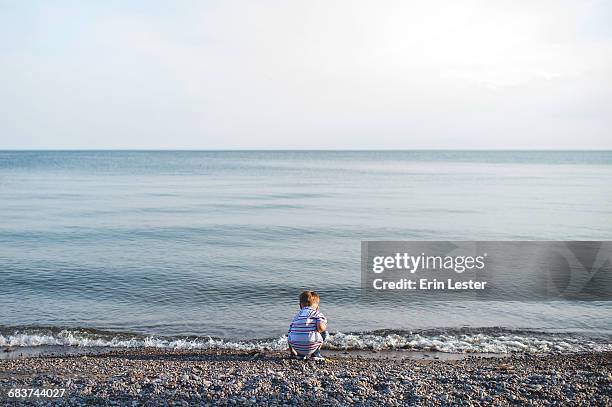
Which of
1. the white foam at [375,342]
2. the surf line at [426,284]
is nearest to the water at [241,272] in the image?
the white foam at [375,342]

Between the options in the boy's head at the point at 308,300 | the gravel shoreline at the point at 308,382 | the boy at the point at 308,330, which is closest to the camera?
the gravel shoreline at the point at 308,382

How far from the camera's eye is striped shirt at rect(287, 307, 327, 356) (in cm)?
1049

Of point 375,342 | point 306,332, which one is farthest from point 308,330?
point 375,342

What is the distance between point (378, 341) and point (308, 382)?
4.76 meters

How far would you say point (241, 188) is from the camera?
177 feet

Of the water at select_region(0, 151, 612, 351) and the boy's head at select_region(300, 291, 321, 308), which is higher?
the boy's head at select_region(300, 291, 321, 308)

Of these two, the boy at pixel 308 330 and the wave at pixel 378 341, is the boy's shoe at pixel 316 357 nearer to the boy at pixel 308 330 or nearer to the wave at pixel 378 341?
the boy at pixel 308 330

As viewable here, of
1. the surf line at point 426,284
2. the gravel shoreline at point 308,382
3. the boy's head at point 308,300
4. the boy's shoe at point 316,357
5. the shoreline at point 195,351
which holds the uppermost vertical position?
the boy's head at point 308,300

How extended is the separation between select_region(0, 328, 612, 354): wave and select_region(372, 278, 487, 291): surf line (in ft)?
12.4

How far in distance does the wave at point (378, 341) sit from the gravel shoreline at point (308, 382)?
63.0 inches

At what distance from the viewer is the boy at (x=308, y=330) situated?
34.4ft

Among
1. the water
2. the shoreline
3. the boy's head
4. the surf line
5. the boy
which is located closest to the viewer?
the boy

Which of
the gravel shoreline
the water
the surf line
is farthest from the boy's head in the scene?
the surf line

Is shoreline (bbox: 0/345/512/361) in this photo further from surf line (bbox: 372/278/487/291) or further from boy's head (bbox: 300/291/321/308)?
surf line (bbox: 372/278/487/291)
